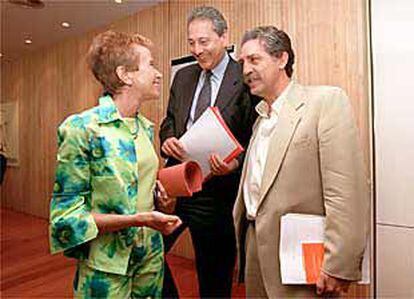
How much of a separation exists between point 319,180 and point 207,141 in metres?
0.30

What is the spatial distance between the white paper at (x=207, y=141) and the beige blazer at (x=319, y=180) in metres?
0.13

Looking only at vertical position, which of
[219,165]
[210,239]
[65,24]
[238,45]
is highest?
[65,24]

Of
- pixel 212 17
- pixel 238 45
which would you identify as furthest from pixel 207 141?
pixel 238 45

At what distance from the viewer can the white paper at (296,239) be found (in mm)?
929

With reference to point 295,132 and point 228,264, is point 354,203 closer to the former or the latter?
point 295,132

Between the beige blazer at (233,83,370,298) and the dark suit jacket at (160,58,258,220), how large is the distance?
0.20m

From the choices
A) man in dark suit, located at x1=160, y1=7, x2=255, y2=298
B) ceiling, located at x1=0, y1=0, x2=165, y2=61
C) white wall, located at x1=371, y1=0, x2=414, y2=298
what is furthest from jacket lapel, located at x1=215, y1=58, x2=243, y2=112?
ceiling, located at x1=0, y1=0, x2=165, y2=61

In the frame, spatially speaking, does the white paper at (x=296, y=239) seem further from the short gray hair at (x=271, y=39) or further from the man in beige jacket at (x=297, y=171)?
the short gray hair at (x=271, y=39)

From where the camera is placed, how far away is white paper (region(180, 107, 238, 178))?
101cm

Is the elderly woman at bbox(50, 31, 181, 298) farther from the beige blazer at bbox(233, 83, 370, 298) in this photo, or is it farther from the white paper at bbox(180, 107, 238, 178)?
the beige blazer at bbox(233, 83, 370, 298)

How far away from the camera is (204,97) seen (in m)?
1.21

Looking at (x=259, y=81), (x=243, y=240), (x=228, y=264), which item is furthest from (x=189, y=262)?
(x=259, y=81)

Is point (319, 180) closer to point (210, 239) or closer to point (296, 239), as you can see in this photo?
point (296, 239)

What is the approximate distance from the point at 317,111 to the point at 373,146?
2.26ft
